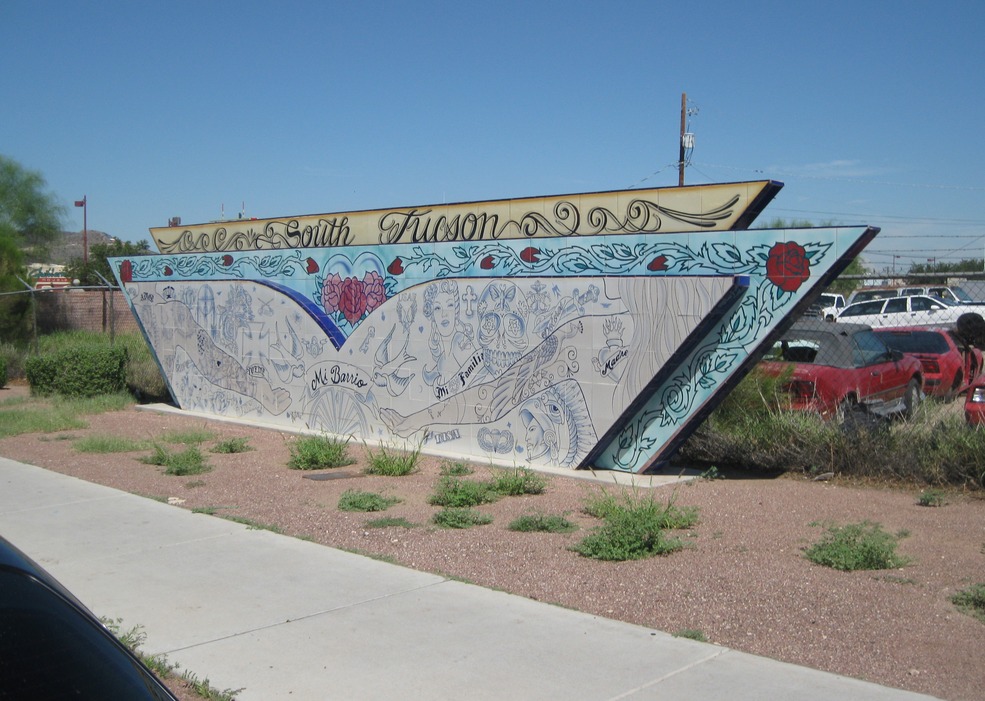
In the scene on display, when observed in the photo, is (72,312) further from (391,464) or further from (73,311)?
(391,464)

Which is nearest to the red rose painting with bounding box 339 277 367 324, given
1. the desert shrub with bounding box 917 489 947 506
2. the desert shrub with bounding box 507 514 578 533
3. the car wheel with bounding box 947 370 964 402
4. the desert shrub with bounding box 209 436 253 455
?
the desert shrub with bounding box 209 436 253 455

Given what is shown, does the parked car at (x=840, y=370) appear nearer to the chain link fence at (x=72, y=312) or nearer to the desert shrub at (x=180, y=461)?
the desert shrub at (x=180, y=461)

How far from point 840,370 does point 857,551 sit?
17.6 feet

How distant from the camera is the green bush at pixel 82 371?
1888cm

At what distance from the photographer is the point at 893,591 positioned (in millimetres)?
6520

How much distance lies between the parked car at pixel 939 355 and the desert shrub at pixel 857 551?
26.1ft

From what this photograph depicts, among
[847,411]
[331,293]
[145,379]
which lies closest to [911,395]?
[847,411]

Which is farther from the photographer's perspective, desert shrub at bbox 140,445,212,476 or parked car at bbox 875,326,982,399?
parked car at bbox 875,326,982,399

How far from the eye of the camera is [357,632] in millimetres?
6148

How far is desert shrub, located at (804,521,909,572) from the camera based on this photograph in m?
7.04

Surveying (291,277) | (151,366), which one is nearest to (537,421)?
(291,277)

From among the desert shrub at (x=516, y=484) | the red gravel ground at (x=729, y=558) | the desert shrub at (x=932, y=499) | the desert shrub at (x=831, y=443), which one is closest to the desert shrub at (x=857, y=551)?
the red gravel ground at (x=729, y=558)

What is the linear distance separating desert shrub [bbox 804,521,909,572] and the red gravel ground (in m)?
0.08

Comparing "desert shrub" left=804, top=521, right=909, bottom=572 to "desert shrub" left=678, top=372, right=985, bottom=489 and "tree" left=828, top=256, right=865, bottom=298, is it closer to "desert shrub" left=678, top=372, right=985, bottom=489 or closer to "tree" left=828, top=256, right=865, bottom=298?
"desert shrub" left=678, top=372, right=985, bottom=489
